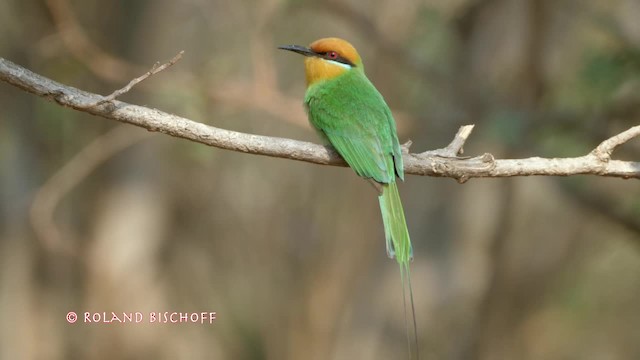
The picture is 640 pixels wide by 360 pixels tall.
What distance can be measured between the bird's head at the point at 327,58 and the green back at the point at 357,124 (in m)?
0.04

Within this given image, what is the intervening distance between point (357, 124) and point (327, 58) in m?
0.45

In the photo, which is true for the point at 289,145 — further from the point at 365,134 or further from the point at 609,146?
the point at 609,146

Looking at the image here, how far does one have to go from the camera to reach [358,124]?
10.2ft

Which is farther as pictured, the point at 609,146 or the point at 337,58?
the point at 337,58

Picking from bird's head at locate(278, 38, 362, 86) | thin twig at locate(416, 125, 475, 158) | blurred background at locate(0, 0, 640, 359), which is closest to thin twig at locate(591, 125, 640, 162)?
thin twig at locate(416, 125, 475, 158)

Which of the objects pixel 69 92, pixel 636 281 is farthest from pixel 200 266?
pixel 69 92

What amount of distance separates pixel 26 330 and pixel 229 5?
7.52 ft

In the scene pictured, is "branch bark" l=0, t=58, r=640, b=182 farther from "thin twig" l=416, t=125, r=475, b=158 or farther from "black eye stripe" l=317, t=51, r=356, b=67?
"black eye stripe" l=317, t=51, r=356, b=67

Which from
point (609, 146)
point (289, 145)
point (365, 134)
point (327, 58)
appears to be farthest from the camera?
point (327, 58)

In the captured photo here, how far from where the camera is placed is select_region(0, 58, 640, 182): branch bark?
2475 millimetres

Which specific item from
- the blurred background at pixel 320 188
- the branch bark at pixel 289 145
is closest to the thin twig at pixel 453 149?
the branch bark at pixel 289 145

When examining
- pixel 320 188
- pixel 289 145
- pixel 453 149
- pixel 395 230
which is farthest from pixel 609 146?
pixel 320 188

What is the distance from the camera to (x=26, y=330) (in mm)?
5105

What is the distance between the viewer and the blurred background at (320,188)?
477 centimetres
